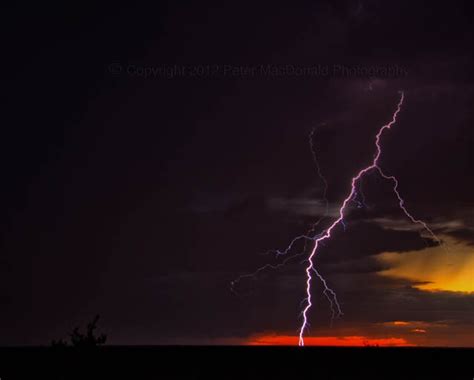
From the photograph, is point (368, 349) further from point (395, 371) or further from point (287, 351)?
point (395, 371)

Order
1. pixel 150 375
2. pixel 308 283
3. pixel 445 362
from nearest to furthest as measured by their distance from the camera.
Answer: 1. pixel 150 375
2. pixel 445 362
3. pixel 308 283

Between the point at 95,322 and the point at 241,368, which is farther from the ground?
the point at 95,322

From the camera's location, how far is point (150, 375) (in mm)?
16172

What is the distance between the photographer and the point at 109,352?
1917 cm

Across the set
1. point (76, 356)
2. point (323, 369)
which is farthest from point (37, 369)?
point (323, 369)

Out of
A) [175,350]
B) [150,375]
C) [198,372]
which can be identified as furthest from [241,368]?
[175,350]

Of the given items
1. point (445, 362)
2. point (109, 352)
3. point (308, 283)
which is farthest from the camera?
point (308, 283)

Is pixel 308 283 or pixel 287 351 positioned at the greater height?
pixel 308 283

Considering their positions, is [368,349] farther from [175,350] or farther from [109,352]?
[109,352]

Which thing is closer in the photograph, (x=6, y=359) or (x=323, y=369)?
(x=323, y=369)

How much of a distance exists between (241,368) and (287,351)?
2.69 m

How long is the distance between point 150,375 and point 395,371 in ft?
17.3

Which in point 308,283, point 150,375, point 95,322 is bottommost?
point 150,375

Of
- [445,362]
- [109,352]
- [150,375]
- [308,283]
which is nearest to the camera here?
[150,375]
